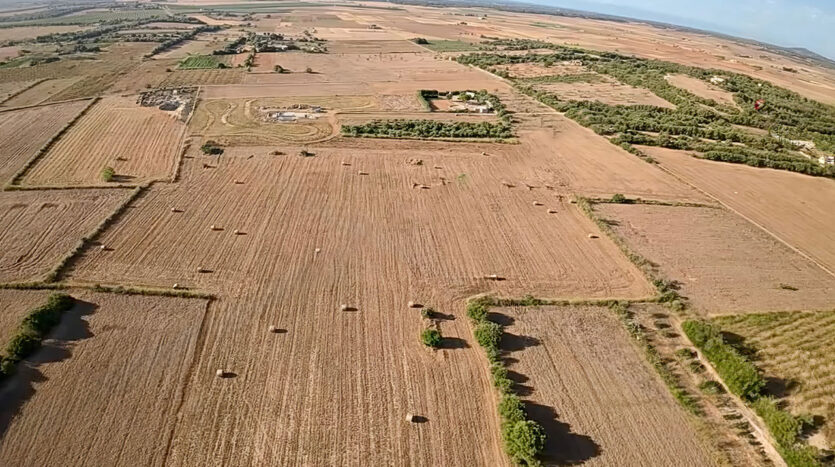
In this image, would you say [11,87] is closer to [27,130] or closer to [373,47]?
[27,130]

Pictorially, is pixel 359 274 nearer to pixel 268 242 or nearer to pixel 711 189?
pixel 268 242

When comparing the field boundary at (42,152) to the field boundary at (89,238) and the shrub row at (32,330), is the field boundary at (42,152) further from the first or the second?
the shrub row at (32,330)

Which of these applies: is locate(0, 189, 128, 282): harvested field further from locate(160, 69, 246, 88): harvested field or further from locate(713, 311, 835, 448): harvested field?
locate(160, 69, 246, 88): harvested field

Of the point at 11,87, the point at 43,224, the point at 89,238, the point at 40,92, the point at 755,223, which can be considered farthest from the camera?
the point at 11,87

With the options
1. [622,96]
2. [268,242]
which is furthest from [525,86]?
[268,242]

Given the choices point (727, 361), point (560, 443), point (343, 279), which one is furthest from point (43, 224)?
point (727, 361)

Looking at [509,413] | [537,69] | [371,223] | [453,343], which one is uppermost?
[537,69]

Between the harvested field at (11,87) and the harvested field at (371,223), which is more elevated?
the harvested field at (11,87)

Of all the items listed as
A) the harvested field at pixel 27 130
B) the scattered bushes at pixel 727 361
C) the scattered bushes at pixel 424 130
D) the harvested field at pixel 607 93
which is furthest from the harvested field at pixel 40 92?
the scattered bushes at pixel 727 361
